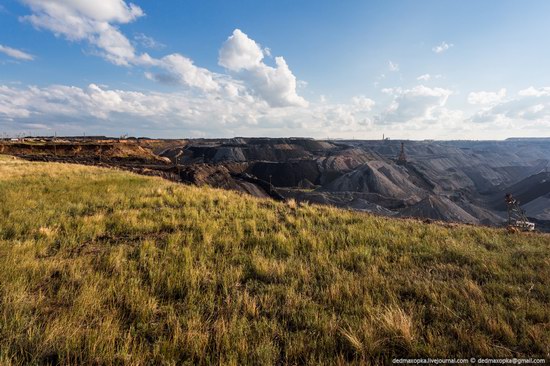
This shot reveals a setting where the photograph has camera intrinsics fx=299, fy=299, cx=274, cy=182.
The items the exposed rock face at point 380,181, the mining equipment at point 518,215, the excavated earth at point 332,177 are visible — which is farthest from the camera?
the exposed rock face at point 380,181

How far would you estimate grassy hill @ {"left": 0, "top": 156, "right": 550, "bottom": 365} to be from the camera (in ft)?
11.4

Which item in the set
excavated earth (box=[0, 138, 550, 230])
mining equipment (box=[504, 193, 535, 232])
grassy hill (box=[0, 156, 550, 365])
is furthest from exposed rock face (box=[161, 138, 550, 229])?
grassy hill (box=[0, 156, 550, 365])

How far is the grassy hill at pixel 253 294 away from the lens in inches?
137

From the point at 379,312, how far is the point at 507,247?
6.81m

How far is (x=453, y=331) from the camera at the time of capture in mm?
3902

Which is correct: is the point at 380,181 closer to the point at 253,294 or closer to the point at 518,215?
the point at 518,215

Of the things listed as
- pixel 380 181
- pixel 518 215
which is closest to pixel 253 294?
pixel 518 215

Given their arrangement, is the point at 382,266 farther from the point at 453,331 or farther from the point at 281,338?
the point at 281,338

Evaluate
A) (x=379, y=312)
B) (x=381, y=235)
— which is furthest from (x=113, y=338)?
(x=381, y=235)

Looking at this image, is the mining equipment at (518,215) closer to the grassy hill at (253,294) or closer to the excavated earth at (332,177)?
the grassy hill at (253,294)

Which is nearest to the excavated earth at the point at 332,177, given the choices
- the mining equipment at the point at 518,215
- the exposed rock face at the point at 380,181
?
the exposed rock face at the point at 380,181

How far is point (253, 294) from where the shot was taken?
5.02 m

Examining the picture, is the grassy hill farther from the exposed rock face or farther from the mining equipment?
the exposed rock face

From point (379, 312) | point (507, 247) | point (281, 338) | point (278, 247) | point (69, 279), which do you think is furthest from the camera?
point (507, 247)
